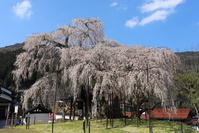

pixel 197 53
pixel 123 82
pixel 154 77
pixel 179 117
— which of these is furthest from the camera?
pixel 197 53

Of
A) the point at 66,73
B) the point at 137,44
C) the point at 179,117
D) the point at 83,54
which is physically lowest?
the point at 179,117

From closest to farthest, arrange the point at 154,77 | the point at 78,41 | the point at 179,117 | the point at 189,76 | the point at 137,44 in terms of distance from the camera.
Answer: the point at 154,77
the point at 137,44
the point at 78,41
the point at 189,76
the point at 179,117

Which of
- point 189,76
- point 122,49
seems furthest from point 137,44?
point 189,76

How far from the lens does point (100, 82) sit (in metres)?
12.8

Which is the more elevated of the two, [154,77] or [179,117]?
[154,77]

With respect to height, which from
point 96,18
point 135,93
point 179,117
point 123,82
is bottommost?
point 179,117

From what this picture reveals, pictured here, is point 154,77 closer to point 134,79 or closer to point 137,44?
point 134,79

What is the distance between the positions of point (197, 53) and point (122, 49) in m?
14.8

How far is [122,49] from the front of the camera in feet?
47.8

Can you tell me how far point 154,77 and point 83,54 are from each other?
239 inches

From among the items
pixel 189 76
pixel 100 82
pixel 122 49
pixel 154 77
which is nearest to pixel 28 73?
pixel 100 82

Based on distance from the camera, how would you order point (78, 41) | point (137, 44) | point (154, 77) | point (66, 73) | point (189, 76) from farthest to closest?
point (189, 76), point (78, 41), point (137, 44), point (66, 73), point (154, 77)

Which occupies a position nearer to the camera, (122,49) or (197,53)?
(122,49)

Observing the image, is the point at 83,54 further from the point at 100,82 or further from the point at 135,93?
the point at 135,93
